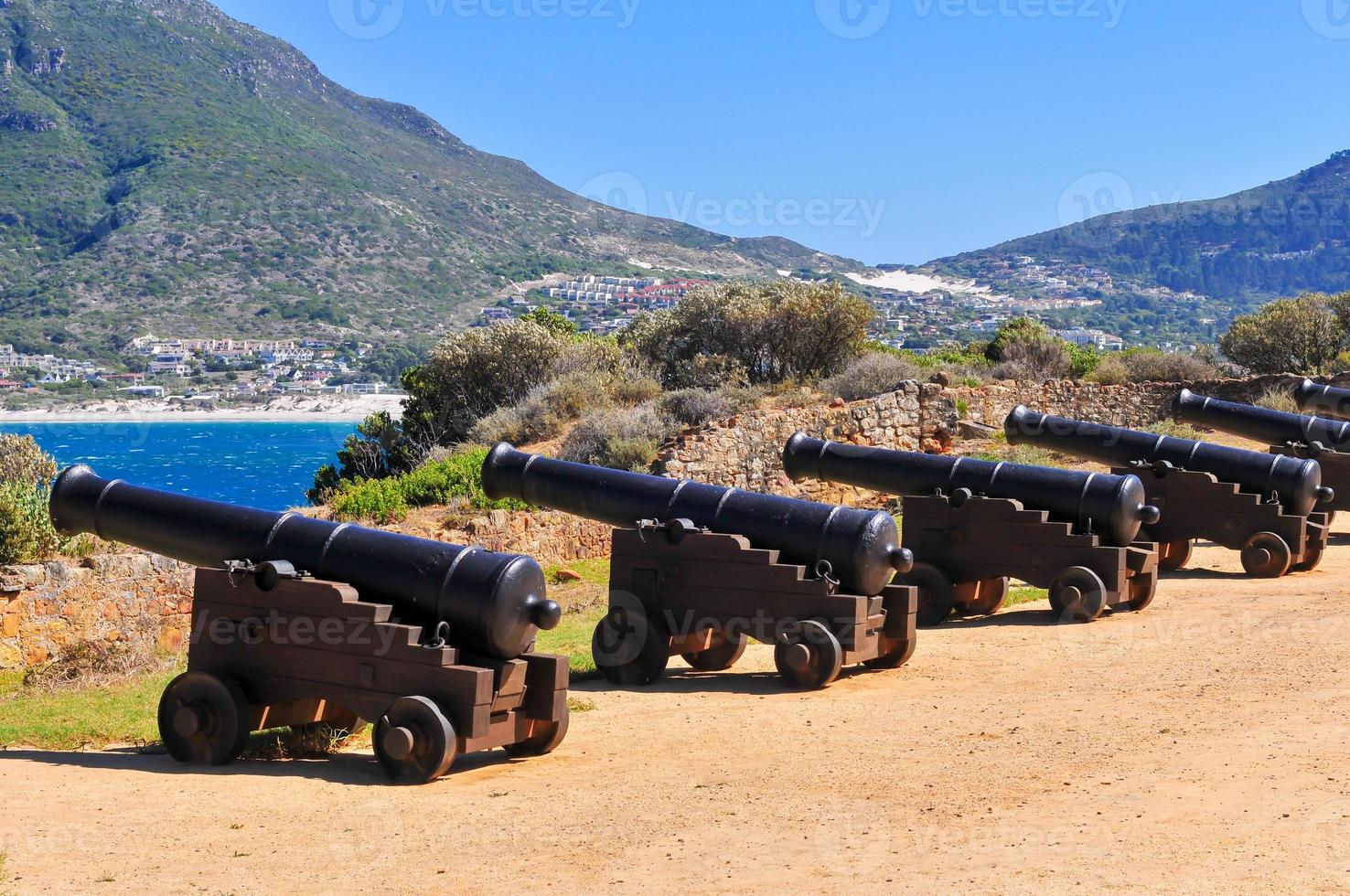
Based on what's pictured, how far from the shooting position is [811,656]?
9.03 m

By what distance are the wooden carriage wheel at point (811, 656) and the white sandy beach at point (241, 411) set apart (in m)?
64.6

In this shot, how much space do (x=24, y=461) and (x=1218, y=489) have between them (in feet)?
63.1

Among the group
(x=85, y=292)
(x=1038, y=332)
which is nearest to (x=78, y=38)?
(x=85, y=292)

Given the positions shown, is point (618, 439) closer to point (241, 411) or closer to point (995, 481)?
→ point (995, 481)

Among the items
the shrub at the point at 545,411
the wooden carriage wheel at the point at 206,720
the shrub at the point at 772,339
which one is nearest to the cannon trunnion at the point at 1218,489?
the wooden carriage wheel at the point at 206,720

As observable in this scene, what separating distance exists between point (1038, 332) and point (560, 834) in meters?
33.1

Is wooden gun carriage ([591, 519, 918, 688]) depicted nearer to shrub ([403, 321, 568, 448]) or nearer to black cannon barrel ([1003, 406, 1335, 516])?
black cannon barrel ([1003, 406, 1335, 516])

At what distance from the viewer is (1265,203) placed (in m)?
140

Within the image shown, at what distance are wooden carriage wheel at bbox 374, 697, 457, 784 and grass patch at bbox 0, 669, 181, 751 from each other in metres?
2.24

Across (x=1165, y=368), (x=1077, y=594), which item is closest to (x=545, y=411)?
(x=1077, y=594)

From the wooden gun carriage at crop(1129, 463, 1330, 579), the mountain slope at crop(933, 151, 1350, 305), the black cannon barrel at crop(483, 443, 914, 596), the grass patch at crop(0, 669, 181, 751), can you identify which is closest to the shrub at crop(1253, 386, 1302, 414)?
the wooden gun carriage at crop(1129, 463, 1330, 579)

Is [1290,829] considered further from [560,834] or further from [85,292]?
[85,292]

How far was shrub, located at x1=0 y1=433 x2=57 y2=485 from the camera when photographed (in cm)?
2313

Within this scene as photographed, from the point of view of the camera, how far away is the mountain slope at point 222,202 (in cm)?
9094
